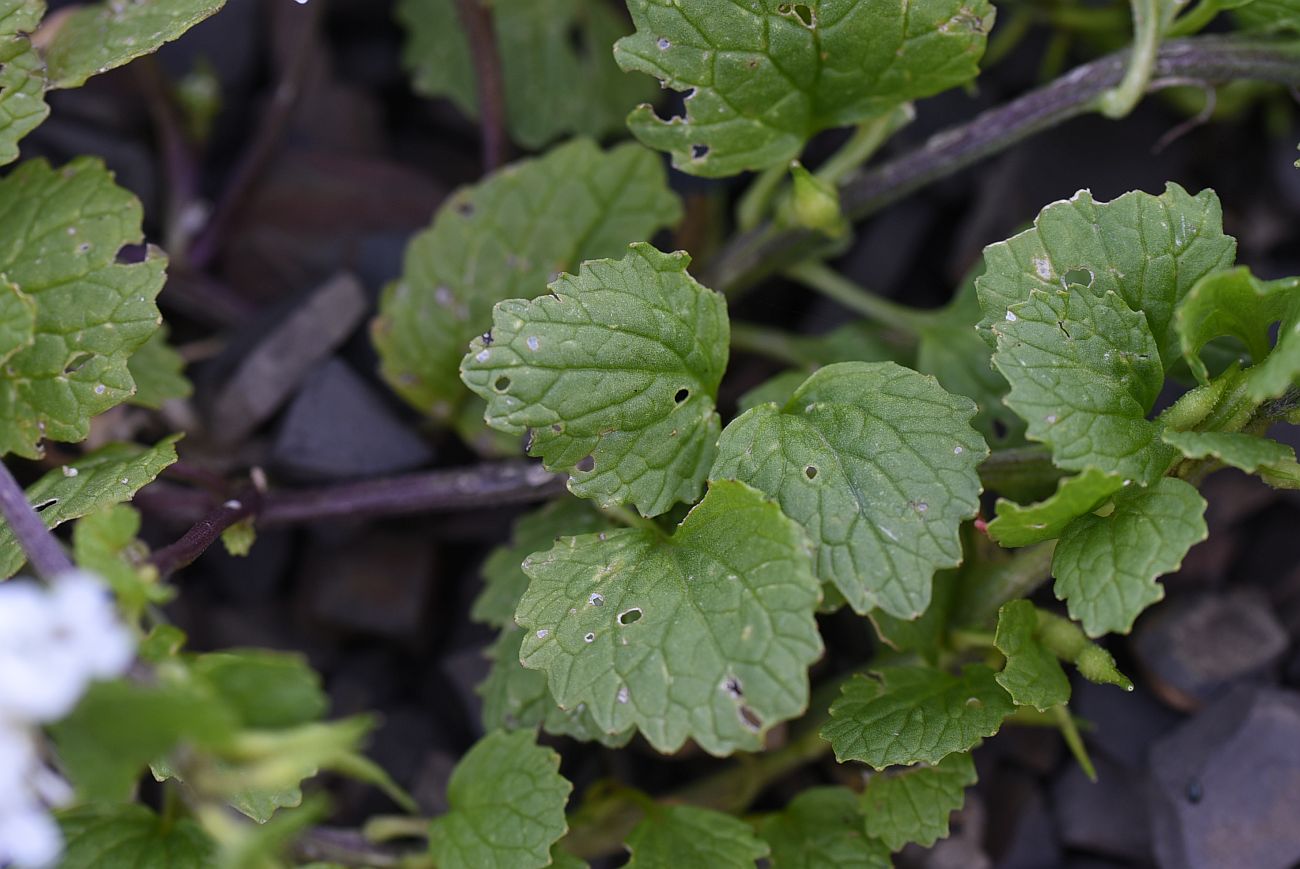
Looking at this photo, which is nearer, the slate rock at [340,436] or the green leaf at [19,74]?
the green leaf at [19,74]

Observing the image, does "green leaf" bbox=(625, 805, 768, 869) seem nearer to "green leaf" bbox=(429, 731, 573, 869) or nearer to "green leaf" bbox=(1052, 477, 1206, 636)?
"green leaf" bbox=(429, 731, 573, 869)

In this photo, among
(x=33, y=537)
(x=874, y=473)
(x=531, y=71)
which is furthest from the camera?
(x=531, y=71)

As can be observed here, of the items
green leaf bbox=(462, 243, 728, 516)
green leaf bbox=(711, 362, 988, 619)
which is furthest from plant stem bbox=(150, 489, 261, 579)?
green leaf bbox=(711, 362, 988, 619)

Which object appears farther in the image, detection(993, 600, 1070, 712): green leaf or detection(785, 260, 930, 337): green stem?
detection(785, 260, 930, 337): green stem

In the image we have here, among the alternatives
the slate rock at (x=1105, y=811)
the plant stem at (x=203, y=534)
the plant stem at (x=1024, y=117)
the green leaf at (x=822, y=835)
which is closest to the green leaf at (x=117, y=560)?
the plant stem at (x=203, y=534)

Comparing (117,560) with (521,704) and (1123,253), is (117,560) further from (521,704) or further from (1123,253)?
(1123,253)

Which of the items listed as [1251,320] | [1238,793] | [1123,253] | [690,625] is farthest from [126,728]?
[1238,793]

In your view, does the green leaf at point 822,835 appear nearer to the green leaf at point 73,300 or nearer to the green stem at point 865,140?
the green stem at point 865,140
